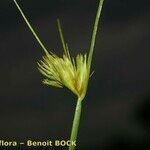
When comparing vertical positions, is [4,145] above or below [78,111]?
below

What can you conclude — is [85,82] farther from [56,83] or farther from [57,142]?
[57,142]

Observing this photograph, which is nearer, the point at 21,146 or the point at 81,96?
the point at 81,96

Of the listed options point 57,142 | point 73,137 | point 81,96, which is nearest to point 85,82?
point 81,96

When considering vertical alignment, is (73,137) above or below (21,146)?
above

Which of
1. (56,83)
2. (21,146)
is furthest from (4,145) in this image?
(56,83)

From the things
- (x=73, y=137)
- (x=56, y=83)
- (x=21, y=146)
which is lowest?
(x=21, y=146)

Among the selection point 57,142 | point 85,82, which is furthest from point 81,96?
point 57,142

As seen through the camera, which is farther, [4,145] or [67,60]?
[4,145]

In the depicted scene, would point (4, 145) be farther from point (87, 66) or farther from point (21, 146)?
point (87, 66)
